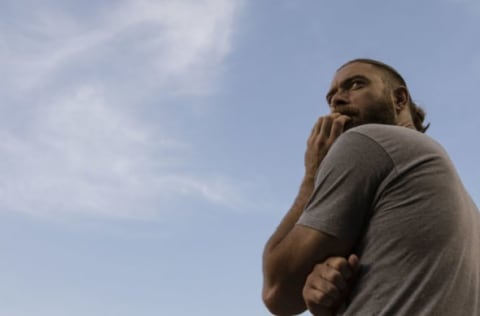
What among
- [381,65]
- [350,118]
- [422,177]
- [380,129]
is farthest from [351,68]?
[422,177]

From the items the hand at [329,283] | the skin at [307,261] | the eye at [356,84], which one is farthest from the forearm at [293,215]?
the eye at [356,84]

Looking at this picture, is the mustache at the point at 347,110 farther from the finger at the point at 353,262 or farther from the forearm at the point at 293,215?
the finger at the point at 353,262

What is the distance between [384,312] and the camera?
Answer: 2771mm

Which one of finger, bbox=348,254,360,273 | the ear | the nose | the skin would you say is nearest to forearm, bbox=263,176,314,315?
the skin

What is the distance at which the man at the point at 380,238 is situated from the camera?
9.39ft

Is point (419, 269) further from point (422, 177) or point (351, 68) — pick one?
point (351, 68)

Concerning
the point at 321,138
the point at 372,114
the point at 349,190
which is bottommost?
the point at 349,190

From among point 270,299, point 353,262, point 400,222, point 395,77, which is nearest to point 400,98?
point 395,77

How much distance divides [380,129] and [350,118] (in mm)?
683

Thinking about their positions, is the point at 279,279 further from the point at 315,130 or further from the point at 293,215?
the point at 315,130

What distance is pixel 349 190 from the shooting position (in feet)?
10.1

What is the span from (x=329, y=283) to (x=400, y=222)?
42 cm

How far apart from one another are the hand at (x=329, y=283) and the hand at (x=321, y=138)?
801 mm

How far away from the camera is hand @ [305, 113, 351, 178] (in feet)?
12.3
